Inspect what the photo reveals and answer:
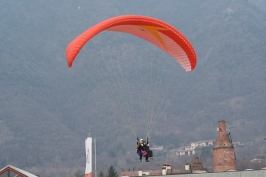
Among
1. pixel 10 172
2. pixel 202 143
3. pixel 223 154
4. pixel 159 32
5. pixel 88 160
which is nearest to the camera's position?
pixel 159 32

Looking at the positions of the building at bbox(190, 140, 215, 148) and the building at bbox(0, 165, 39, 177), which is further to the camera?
the building at bbox(190, 140, 215, 148)

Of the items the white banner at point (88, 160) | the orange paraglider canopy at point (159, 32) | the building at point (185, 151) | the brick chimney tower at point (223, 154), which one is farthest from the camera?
the building at point (185, 151)

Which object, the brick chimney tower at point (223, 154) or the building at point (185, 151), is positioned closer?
the brick chimney tower at point (223, 154)

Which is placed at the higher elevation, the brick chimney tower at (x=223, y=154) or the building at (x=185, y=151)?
the building at (x=185, y=151)

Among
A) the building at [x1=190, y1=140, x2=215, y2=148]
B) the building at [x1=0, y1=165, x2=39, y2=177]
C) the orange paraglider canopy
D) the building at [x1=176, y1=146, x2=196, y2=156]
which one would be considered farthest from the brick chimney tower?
the building at [x1=190, y1=140, x2=215, y2=148]

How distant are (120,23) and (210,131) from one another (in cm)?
14140

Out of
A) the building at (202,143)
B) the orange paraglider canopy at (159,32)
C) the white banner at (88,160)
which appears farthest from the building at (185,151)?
the orange paraglider canopy at (159,32)

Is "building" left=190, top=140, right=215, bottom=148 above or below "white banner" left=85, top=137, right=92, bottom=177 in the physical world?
above

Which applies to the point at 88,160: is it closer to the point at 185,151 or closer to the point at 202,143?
the point at 185,151

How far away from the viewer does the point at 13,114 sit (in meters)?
194

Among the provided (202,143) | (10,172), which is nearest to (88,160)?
(10,172)

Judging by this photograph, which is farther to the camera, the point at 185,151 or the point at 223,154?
the point at 185,151

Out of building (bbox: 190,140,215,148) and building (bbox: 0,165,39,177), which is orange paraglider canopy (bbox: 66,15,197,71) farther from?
building (bbox: 190,140,215,148)

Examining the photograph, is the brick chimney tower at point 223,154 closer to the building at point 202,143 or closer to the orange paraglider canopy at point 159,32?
the orange paraglider canopy at point 159,32
